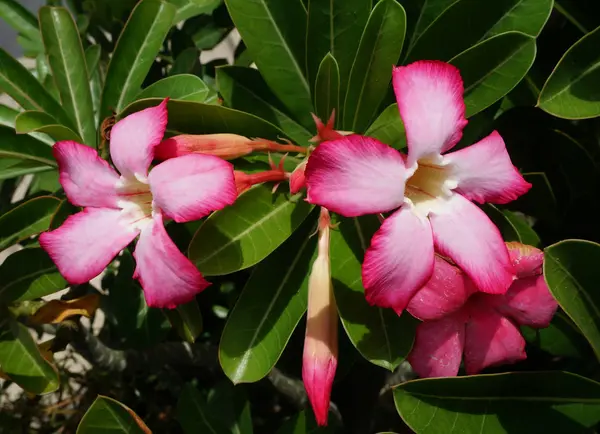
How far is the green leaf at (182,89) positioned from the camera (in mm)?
933

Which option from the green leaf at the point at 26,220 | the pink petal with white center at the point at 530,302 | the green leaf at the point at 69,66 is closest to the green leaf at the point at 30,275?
the green leaf at the point at 26,220

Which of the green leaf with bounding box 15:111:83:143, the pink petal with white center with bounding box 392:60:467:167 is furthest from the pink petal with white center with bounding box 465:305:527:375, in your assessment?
the green leaf with bounding box 15:111:83:143

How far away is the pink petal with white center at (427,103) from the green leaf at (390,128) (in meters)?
0.14

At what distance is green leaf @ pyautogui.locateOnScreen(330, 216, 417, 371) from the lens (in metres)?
0.78

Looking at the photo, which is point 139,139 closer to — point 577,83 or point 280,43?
point 280,43

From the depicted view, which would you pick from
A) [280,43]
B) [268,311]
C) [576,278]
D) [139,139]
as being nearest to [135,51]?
[280,43]

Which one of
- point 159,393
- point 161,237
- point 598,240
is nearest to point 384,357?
point 161,237

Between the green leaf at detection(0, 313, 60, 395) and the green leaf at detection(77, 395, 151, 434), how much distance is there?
12 centimetres

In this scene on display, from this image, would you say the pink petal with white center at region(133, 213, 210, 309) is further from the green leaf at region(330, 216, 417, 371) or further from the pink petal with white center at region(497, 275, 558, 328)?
the pink petal with white center at region(497, 275, 558, 328)

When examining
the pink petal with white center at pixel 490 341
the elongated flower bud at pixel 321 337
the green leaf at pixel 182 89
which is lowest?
the pink petal with white center at pixel 490 341

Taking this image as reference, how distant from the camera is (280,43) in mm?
893

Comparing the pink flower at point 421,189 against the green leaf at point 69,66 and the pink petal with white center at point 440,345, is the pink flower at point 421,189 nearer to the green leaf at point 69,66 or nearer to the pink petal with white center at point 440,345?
the pink petal with white center at point 440,345

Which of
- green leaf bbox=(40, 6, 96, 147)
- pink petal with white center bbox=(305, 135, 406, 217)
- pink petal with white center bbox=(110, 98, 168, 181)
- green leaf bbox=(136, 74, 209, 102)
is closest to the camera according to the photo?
pink petal with white center bbox=(305, 135, 406, 217)

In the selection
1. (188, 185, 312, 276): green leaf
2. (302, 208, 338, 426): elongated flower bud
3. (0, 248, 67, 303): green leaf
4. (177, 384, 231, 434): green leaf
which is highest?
(188, 185, 312, 276): green leaf
